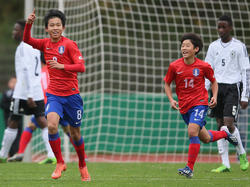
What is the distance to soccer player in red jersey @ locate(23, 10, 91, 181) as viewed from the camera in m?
6.57

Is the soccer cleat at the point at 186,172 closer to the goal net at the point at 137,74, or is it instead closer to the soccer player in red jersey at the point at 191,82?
the soccer player in red jersey at the point at 191,82

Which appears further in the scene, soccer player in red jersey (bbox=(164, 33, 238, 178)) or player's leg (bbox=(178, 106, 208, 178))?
soccer player in red jersey (bbox=(164, 33, 238, 178))

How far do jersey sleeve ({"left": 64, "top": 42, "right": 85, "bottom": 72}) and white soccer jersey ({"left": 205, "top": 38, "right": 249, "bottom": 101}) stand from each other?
2741 millimetres

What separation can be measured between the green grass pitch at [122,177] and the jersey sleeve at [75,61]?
1.29 m

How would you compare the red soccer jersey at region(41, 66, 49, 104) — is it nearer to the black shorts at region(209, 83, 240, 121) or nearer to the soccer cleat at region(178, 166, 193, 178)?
the black shorts at region(209, 83, 240, 121)

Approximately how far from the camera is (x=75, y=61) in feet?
21.5

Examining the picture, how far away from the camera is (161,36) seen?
40.5 feet

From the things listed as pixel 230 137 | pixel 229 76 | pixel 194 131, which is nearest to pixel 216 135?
pixel 230 137

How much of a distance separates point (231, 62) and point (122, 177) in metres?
2.55

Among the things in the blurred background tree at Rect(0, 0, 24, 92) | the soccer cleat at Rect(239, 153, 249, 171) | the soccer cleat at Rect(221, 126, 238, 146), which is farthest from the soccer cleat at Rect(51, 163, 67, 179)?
the blurred background tree at Rect(0, 0, 24, 92)

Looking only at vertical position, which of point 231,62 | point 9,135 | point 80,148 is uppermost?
point 231,62

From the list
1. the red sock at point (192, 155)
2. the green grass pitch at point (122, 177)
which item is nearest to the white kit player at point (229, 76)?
the green grass pitch at point (122, 177)

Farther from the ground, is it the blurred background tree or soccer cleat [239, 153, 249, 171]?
the blurred background tree

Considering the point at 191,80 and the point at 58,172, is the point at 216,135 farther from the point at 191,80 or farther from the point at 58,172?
the point at 58,172
